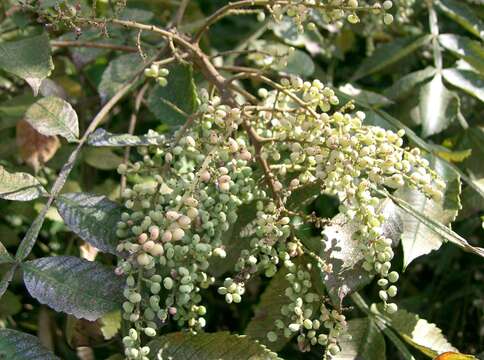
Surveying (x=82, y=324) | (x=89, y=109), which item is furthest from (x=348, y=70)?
(x=82, y=324)

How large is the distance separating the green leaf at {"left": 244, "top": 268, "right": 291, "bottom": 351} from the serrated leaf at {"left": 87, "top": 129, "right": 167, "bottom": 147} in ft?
1.03

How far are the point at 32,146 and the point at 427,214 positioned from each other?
2.59ft

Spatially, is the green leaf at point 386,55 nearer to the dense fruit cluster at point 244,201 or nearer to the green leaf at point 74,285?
the dense fruit cluster at point 244,201

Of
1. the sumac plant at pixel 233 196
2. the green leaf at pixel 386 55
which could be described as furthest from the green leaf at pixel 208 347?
the green leaf at pixel 386 55

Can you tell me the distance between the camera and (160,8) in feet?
7.12

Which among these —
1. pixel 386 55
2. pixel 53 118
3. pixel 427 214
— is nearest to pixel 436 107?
pixel 386 55

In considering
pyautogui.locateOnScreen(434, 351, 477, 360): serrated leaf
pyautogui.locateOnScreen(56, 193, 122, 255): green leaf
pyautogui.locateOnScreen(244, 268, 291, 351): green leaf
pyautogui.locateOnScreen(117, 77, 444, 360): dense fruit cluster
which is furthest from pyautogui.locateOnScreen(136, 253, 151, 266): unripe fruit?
pyautogui.locateOnScreen(434, 351, 477, 360): serrated leaf

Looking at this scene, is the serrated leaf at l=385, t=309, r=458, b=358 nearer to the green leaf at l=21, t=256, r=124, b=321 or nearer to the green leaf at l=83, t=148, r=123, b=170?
the green leaf at l=21, t=256, r=124, b=321

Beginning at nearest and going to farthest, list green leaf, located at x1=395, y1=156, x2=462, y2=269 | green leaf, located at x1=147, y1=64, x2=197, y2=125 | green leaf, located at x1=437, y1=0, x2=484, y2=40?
green leaf, located at x1=395, y1=156, x2=462, y2=269 < green leaf, located at x1=147, y1=64, x2=197, y2=125 < green leaf, located at x1=437, y1=0, x2=484, y2=40

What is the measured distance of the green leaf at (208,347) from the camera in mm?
1086

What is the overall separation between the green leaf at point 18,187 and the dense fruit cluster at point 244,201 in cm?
15

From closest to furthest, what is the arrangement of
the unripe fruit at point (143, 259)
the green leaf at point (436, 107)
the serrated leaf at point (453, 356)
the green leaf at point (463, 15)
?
the unripe fruit at point (143, 259) < the serrated leaf at point (453, 356) < the green leaf at point (436, 107) < the green leaf at point (463, 15)

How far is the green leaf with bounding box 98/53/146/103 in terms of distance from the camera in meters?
1.50

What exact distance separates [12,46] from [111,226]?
40cm
